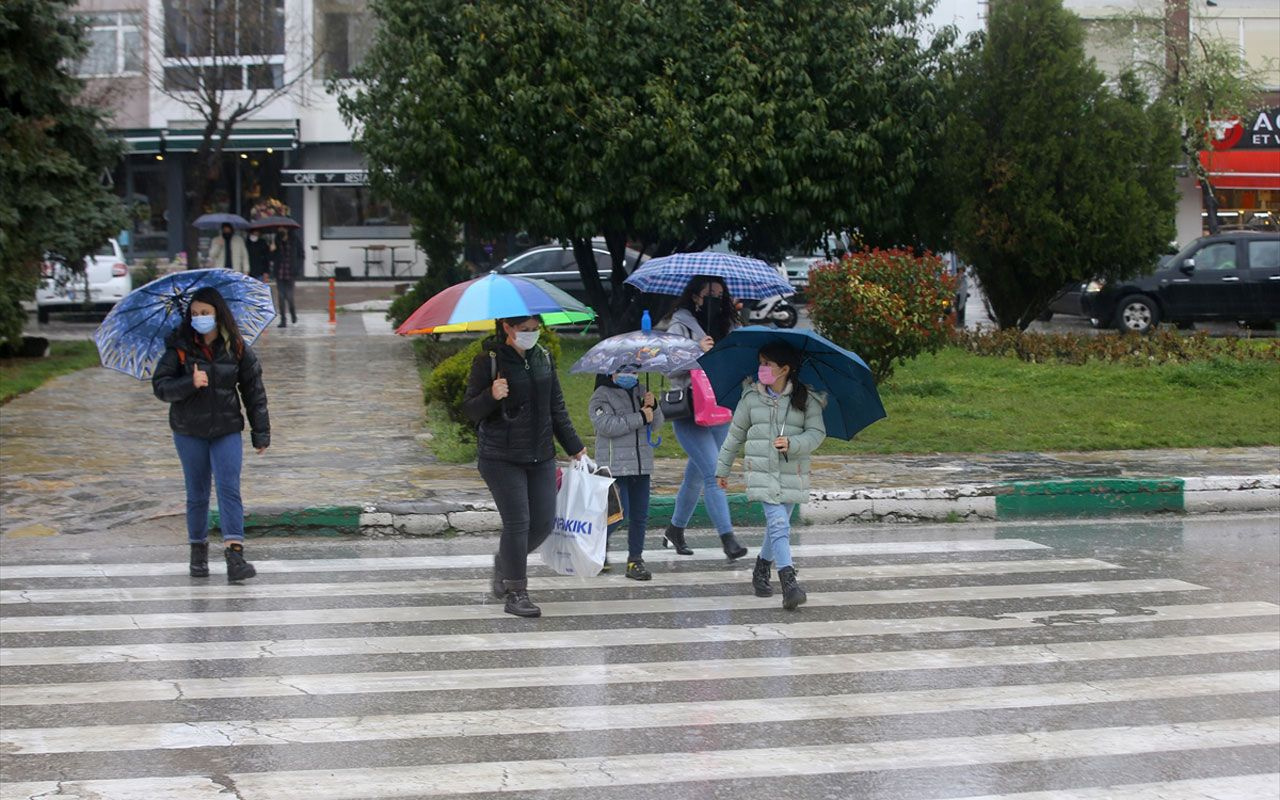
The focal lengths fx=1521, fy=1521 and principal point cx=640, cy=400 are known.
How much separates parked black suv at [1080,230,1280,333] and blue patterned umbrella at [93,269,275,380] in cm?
1959

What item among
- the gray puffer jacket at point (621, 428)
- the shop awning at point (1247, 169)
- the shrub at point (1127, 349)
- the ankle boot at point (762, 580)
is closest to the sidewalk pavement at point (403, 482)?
the gray puffer jacket at point (621, 428)

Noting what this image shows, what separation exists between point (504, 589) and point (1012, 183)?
14336 millimetres

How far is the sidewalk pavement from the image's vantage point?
35.9 feet

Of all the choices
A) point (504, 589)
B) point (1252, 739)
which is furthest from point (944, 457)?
point (1252, 739)

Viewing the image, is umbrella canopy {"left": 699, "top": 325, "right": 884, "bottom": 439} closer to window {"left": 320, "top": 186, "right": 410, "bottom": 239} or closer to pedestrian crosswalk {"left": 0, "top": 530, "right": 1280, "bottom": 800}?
pedestrian crosswalk {"left": 0, "top": 530, "right": 1280, "bottom": 800}

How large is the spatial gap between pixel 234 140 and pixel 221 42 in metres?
6.02

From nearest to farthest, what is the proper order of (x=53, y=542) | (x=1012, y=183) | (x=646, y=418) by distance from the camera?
(x=646, y=418) → (x=53, y=542) → (x=1012, y=183)

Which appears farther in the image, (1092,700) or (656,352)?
(656,352)

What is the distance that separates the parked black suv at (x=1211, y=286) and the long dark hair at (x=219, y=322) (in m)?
19.9

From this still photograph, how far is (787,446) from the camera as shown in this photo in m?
8.38

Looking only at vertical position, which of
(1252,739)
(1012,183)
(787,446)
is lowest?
(1252,739)

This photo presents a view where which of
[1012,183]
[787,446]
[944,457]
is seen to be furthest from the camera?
[1012,183]

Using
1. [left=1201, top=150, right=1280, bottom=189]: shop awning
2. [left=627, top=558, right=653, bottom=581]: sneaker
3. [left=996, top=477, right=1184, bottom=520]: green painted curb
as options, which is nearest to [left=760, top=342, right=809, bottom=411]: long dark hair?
[left=627, top=558, right=653, bottom=581]: sneaker

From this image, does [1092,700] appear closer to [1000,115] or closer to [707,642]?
[707,642]
